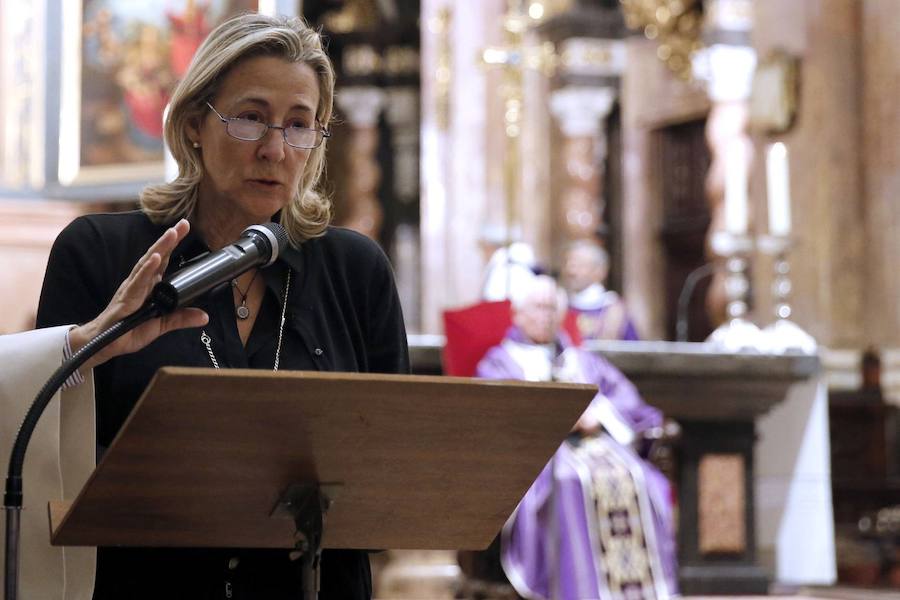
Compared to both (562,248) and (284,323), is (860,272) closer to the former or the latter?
(562,248)

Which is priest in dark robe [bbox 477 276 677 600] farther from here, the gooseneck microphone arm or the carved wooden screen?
the carved wooden screen

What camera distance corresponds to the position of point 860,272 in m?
9.82

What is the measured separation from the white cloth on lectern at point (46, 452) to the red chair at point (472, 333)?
4723 mm

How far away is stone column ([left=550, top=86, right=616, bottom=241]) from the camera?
13.5m

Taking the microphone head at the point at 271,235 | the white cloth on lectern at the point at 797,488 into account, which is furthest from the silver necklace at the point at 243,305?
the white cloth on lectern at the point at 797,488

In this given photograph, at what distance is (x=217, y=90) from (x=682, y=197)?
481 inches

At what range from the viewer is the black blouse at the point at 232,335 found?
2.34m

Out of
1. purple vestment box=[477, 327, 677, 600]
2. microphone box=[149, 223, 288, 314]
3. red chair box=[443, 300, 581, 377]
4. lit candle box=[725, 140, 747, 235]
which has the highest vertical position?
lit candle box=[725, 140, 747, 235]

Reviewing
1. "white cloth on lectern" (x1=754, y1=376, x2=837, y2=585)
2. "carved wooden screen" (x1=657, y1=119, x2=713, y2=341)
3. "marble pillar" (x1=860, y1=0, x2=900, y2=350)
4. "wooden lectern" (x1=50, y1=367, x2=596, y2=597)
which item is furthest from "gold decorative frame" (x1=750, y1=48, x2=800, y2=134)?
"wooden lectern" (x1=50, y1=367, x2=596, y2=597)

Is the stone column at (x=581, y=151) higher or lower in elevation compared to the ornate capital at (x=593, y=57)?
lower

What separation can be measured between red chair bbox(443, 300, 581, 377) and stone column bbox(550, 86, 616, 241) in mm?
6306

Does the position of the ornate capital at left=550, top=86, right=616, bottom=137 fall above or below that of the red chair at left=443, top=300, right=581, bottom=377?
above

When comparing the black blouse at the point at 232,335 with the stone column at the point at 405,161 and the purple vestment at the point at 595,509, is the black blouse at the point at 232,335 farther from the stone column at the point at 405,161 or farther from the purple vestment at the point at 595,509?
the stone column at the point at 405,161

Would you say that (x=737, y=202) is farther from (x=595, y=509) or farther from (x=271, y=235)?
(x=271, y=235)
